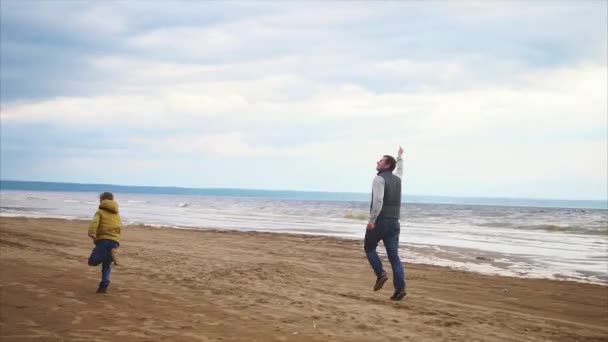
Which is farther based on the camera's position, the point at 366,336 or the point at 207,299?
the point at 207,299

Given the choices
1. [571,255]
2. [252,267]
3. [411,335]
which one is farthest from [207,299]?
[571,255]

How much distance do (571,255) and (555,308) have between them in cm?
1230

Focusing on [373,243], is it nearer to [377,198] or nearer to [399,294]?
[377,198]

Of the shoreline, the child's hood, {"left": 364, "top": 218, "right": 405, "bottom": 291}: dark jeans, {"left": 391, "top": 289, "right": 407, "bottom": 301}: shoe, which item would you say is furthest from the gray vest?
the shoreline

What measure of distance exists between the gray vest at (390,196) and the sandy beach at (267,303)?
4.93ft

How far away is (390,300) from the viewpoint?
388 inches

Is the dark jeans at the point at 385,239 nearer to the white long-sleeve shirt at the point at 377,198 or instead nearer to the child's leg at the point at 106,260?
the white long-sleeve shirt at the point at 377,198

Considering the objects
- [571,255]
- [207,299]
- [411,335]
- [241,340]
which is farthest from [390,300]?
[571,255]

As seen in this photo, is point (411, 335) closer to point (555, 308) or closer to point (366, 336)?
point (366, 336)

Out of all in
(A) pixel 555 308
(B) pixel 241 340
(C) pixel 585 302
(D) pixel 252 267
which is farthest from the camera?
(D) pixel 252 267

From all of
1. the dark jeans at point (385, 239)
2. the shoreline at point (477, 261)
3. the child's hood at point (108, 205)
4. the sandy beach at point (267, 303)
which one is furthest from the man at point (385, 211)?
the shoreline at point (477, 261)

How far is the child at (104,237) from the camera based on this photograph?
945 centimetres

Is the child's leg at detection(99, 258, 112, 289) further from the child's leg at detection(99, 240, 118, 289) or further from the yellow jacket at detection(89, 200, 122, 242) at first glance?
the yellow jacket at detection(89, 200, 122, 242)

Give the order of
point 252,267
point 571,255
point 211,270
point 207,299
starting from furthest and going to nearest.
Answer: point 571,255
point 252,267
point 211,270
point 207,299
